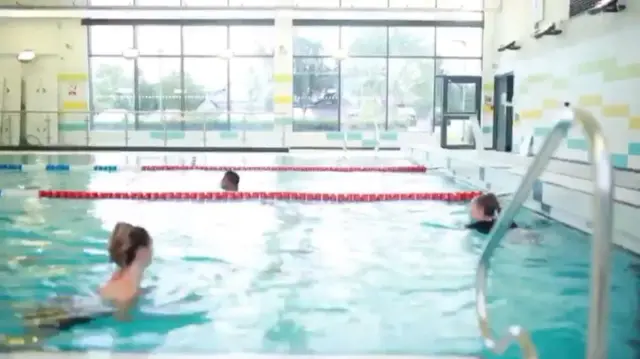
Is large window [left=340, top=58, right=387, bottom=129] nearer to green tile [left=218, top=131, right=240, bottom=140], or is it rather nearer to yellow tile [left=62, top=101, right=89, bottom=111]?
green tile [left=218, top=131, right=240, bottom=140]

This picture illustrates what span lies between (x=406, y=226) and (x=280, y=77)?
14.2m

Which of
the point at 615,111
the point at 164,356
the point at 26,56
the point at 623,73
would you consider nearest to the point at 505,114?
the point at 615,111

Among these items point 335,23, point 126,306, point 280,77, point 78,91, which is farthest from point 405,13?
point 126,306

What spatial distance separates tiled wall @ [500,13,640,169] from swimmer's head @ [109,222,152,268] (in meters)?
4.74

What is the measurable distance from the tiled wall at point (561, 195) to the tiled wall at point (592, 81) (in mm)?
588

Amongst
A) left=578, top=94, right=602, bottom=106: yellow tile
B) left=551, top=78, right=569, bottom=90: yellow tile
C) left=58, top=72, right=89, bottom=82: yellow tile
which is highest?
left=58, top=72, right=89, bottom=82: yellow tile

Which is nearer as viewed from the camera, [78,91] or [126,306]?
[126,306]

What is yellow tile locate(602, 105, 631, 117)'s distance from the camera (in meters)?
10.4

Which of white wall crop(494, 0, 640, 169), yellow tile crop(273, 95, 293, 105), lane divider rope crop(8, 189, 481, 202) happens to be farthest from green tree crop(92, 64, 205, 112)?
lane divider rope crop(8, 189, 481, 202)

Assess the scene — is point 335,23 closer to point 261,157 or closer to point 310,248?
point 261,157

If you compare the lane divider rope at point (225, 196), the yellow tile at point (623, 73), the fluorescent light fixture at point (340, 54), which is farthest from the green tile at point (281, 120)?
the lane divider rope at point (225, 196)

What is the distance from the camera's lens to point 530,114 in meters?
16.2

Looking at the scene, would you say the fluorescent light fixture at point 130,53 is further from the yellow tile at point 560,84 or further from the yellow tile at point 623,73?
the yellow tile at point 623,73

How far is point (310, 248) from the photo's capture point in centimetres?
684
